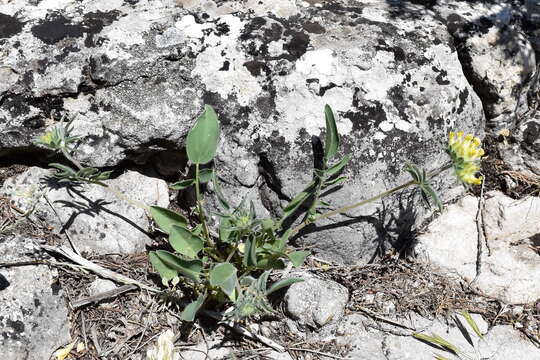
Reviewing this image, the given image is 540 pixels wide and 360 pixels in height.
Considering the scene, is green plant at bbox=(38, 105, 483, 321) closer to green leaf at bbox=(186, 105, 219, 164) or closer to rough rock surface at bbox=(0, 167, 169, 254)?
green leaf at bbox=(186, 105, 219, 164)

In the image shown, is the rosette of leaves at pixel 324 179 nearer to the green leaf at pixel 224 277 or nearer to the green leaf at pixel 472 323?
the green leaf at pixel 224 277

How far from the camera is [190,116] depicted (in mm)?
3109

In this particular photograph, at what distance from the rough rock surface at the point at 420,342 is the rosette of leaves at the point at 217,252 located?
493 mm

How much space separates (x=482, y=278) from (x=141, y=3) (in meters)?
2.49

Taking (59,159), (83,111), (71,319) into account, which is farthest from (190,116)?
(71,319)

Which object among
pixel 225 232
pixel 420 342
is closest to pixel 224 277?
pixel 225 232

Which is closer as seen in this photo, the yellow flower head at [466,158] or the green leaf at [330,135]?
the yellow flower head at [466,158]

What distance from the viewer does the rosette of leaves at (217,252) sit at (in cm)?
271

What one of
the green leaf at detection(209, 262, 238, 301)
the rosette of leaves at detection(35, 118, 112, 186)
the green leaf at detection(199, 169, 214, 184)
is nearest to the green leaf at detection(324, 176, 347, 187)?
the green leaf at detection(199, 169, 214, 184)

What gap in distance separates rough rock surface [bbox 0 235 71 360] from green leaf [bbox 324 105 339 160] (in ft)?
4.85

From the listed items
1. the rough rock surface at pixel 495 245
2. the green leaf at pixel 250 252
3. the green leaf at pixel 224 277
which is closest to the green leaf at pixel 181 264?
the green leaf at pixel 224 277

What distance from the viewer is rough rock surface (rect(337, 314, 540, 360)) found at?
2.94 m

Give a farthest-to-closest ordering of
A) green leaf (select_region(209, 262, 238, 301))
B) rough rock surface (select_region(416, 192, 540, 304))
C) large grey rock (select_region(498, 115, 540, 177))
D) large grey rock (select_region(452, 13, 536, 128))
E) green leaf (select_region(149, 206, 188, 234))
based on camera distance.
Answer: large grey rock (select_region(498, 115, 540, 177))
large grey rock (select_region(452, 13, 536, 128))
rough rock surface (select_region(416, 192, 540, 304))
green leaf (select_region(149, 206, 188, 234))
green leaf (select_region(209, 262, 238, 301))

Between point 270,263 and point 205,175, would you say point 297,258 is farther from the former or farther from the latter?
point 205,175
